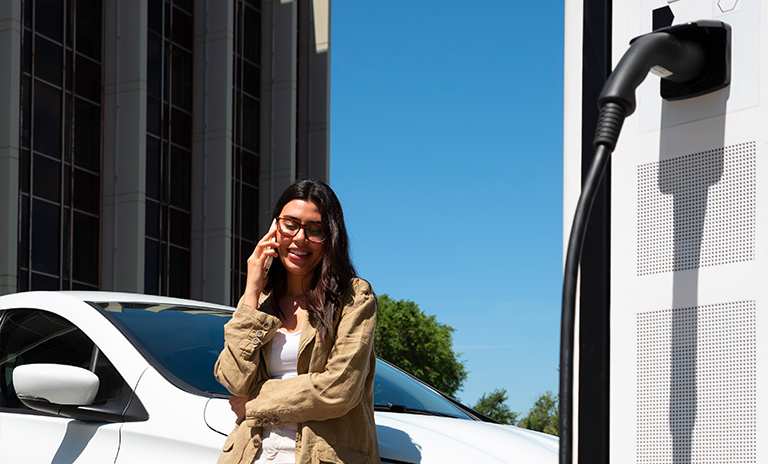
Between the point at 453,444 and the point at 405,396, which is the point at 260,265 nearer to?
the point at 453,444

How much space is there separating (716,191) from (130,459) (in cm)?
256

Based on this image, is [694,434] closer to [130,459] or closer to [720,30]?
[720,30]

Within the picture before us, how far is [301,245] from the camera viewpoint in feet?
9.85

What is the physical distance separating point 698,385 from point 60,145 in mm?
25073

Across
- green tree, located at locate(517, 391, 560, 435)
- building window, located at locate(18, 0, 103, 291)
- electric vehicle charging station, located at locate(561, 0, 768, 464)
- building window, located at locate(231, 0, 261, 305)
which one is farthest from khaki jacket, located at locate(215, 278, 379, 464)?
green tree, located at locate(517, 391, 560, 435)

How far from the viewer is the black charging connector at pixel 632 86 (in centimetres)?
123

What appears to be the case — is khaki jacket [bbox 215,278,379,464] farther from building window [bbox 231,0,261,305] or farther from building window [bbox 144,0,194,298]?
building window [bbox 231,0,261,305]

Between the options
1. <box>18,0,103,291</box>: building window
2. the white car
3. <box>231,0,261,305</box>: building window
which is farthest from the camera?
<box>231,0,261,305</box>: building window

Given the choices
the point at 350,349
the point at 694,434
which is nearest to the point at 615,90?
the point at 694,434

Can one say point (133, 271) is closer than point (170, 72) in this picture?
Yes

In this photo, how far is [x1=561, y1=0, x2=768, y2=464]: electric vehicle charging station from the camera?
125 cm

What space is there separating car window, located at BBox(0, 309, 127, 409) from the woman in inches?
34.4

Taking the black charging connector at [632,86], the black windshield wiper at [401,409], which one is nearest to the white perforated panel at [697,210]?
the black charging connector at [632,86]

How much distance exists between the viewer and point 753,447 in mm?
1227
